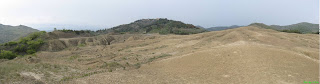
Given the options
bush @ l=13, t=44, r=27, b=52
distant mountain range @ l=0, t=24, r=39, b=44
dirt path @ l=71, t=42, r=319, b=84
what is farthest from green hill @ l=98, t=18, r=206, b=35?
dirt path @ l=71, t=42, r=319, b=84

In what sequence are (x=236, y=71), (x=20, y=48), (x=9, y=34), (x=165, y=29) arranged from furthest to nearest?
(x=9, y=34) < (x=165, y=29) < (x=20, y=48) < (x=236, y=71)

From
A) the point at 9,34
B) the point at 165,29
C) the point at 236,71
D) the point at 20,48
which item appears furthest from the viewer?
the point at 9,34

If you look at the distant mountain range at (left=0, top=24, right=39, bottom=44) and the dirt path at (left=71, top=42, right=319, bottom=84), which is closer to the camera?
the dirt path at (left=71, top=42, right=319, bottom=84)

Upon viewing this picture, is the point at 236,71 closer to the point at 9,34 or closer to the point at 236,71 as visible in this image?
the point at 236,71

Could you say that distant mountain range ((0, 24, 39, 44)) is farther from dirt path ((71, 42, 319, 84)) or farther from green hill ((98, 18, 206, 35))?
dirt path ((71, 42, 319, 84))

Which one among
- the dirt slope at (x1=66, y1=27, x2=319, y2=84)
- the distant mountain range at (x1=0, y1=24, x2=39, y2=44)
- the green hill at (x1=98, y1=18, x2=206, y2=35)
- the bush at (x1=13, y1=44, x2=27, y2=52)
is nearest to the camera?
the dirt slope at (x1=66, y1=27, x2=319, y2=84)

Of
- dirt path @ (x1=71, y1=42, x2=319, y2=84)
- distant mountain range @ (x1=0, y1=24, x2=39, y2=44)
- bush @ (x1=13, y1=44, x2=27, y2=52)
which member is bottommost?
dirt path @ (x1=71, y1=42, x2=319, y2=84)

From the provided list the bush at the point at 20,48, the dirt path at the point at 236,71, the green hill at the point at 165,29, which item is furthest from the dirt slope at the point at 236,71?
the green hill at the point at 165,29

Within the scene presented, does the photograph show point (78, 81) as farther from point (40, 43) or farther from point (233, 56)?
point (40, 43)

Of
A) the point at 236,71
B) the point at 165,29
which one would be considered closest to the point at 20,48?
the point at 236,71

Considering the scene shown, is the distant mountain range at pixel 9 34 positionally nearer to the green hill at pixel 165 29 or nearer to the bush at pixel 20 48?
the green hill at pixel 165 29

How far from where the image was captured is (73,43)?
2691 centimetres

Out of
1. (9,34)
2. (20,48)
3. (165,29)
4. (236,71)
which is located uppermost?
(9,34)

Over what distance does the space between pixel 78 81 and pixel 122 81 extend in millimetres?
2005
